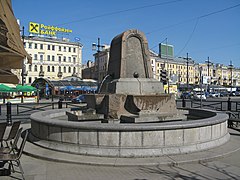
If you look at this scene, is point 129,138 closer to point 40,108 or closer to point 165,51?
point 40,108

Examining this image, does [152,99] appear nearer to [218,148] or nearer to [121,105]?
[121,105]

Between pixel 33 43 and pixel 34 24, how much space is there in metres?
6.30

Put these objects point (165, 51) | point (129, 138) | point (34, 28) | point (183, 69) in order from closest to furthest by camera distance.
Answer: point (129, 138) < point (34, 28) < point (183, 69) < point (165, 51)

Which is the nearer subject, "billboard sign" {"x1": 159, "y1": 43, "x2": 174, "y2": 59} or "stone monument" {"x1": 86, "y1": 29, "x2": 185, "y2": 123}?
"stone monument" {"x1": 86, "y1": 29, "x2": 185, "y2": 123}

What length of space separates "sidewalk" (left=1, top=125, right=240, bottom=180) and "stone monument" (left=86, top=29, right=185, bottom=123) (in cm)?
218

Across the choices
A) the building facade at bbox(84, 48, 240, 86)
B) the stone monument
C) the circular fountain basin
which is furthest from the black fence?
the building facade at bbox(84, 48, 240, 86)

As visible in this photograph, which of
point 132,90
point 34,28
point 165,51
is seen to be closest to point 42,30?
point 34,28

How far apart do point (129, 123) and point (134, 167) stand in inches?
93.8

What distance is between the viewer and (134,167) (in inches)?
212

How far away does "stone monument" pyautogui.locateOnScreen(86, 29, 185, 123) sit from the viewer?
8.10 m

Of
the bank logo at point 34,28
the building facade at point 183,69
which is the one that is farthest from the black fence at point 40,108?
the building facade at point 183,69

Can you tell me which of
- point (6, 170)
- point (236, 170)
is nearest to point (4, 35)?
point (6, 170)

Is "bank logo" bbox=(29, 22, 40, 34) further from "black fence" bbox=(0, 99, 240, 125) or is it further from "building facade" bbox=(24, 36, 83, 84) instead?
"black fence" bbox=(0, 99, 240, 125)

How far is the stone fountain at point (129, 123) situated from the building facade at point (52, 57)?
6981 cm
